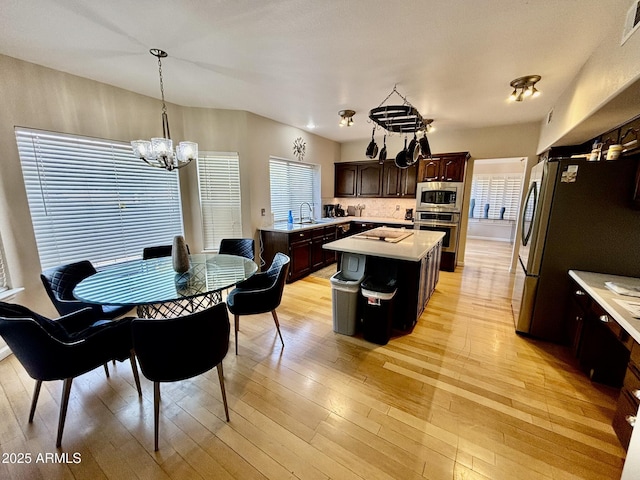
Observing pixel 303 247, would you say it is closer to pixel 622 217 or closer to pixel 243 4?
pixel 243 4

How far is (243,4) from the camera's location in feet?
5.43

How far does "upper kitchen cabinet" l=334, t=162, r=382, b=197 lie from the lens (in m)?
5.73

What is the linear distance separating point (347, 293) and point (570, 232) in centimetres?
210

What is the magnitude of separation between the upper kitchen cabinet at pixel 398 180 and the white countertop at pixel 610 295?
3.34 meters

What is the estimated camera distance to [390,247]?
2764 mm

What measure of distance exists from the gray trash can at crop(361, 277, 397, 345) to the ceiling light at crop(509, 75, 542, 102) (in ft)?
8.21

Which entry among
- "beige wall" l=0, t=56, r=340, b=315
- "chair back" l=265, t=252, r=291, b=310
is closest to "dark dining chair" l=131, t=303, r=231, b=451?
"chair back" l=265, t=252, r=291, b=310

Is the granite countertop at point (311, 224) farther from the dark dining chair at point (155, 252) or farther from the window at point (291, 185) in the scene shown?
the dark dining chair at point (155, 252)

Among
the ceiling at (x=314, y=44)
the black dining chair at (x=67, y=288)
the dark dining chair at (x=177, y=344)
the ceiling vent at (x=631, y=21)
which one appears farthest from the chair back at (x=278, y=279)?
the ceiling vent at (x=631, y=21)

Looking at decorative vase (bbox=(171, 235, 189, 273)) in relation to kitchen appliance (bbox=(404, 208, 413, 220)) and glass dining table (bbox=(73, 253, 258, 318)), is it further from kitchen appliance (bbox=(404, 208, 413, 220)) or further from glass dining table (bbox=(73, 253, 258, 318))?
kitchen appliance (bbox=(404, 208, 413, 220))

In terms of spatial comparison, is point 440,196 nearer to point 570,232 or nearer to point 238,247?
point 570,232

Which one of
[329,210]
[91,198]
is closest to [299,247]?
[329,210]

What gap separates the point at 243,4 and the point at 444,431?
303cm

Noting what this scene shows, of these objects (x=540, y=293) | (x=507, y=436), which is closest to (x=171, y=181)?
(x=507, y=436)
